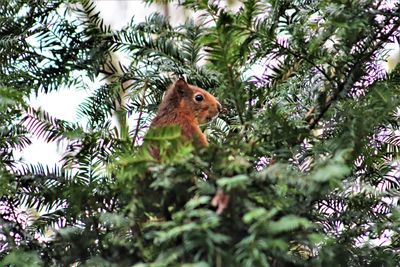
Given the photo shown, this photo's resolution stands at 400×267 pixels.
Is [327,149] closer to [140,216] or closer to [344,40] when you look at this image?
[344,40]

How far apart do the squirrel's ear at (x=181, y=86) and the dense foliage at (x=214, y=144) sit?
1.1 inches

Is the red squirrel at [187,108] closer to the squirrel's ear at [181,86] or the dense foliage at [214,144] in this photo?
the squirrel's ear at [181,86]

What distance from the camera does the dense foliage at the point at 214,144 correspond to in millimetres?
692

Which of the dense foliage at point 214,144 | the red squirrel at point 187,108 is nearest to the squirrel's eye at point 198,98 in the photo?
the red squirrel at point 187,108

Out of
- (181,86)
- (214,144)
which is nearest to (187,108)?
(181,86)

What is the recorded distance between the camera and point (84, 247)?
81 centimetres

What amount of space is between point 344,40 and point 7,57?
25.0 inches

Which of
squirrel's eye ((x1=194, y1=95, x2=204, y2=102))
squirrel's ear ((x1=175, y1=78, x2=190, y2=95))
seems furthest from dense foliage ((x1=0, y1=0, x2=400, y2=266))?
squirrel's eye ((x1=194, y1=95, x2=204, y2=102))

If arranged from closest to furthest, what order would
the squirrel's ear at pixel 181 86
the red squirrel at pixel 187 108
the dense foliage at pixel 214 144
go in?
1. the dense foliage at pixel 214 144
2. the squirrel's ear at pixel 181 86
3. the red squirrel at pixel 187 108

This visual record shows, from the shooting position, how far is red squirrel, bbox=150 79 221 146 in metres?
1.51

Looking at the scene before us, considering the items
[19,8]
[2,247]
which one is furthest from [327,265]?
[19,8]

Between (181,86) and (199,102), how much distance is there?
0.20m

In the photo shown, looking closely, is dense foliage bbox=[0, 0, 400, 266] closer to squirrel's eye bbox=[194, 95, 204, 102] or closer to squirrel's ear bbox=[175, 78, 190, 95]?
squirrel's ear bbox=[175, 78, 190, 95]

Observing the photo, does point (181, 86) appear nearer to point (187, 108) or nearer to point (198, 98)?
point (198, 98)
